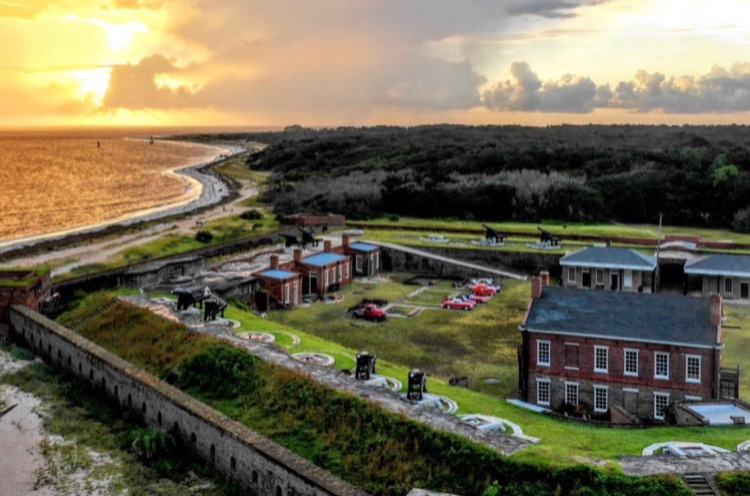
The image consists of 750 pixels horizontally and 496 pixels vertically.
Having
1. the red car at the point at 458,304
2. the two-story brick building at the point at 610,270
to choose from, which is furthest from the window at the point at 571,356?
the two-story brick building at the point at 610,270

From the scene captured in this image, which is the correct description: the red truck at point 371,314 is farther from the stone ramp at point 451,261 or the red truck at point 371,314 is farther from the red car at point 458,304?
the stone ramp at point 451,261

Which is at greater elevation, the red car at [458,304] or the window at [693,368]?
the window at [693,368]

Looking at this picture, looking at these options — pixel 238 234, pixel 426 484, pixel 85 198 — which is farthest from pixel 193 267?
pixel 85 198

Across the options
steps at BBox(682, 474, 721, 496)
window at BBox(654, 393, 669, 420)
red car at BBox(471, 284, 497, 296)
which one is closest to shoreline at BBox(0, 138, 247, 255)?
red car at BBox(471, 284, 497, 296)

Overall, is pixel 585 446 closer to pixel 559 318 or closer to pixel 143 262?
pixel 559 318

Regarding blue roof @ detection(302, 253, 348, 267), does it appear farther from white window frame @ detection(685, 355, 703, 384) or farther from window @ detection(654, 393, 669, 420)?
white window frame @ detection(685, 355, 703, 384)
